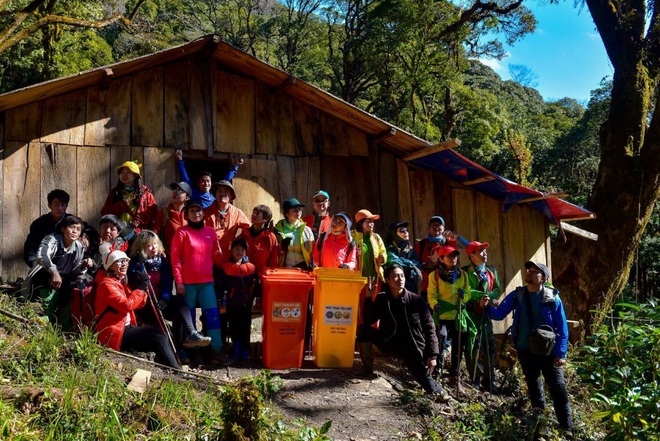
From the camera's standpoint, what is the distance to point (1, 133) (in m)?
6.45

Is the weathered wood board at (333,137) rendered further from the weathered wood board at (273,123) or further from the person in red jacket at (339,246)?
the person in red jacket at (339,246)

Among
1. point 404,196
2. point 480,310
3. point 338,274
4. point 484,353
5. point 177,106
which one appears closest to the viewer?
point 338,274

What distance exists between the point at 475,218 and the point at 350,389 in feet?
13.5

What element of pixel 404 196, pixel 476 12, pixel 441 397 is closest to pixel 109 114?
pixel 404 196

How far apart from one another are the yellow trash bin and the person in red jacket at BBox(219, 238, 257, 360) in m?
0.71

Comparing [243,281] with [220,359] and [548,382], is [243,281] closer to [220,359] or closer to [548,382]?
[220,359]

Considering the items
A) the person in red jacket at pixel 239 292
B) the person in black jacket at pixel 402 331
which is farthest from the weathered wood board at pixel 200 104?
the person in black jacket at pixel 402 331

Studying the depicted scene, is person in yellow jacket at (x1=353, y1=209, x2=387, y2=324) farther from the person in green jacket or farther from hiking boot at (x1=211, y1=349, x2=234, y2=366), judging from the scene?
hiking boot at (x1=211, y1=349, x2=234, y2=366)

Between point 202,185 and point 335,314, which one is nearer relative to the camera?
point 335,314

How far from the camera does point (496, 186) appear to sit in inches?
320

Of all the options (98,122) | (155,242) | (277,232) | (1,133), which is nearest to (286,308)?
(277,232)

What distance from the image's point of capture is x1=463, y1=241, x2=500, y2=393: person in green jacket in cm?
638

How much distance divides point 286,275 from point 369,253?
1.32 metres

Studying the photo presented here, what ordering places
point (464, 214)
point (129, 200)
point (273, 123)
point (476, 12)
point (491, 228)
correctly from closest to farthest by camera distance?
point (129, 200) < point (273, 123) < point (464, 214) < point (491, 228) < point (476, 12)
